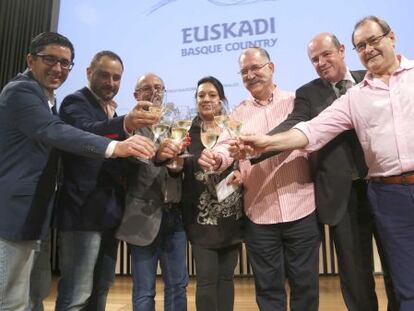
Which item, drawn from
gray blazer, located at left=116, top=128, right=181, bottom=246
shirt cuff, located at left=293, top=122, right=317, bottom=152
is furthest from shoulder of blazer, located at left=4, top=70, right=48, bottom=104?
shirt cuff, located at left=293, top=122, right=317, bottom=152

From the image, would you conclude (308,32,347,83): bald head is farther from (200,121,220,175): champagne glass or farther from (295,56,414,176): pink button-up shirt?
(200,121,220,175): champagne glass

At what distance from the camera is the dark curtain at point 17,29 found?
459 centimetres

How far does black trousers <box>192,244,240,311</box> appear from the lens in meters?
1.93

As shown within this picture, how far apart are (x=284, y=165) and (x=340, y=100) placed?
396mm

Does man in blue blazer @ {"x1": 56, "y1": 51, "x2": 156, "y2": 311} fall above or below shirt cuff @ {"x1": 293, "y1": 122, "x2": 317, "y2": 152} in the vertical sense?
below

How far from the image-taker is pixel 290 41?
3.52m

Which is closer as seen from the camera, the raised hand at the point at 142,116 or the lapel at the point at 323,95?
the raised hand at the point at 142,116

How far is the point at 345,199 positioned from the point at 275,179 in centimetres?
33

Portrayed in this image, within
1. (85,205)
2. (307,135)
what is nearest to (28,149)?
(85,205)

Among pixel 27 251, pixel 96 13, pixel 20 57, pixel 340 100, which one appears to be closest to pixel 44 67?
pixel 27 251

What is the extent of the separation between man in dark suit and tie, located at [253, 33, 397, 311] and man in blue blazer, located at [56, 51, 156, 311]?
77cm

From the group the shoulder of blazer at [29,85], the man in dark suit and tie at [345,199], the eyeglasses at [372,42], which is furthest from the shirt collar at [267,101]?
the shoulder of blazer at [29,85]

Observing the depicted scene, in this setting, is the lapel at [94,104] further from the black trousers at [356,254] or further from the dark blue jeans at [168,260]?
the black trousers at [356,254]

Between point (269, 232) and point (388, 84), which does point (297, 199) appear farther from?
point (388, 84)
